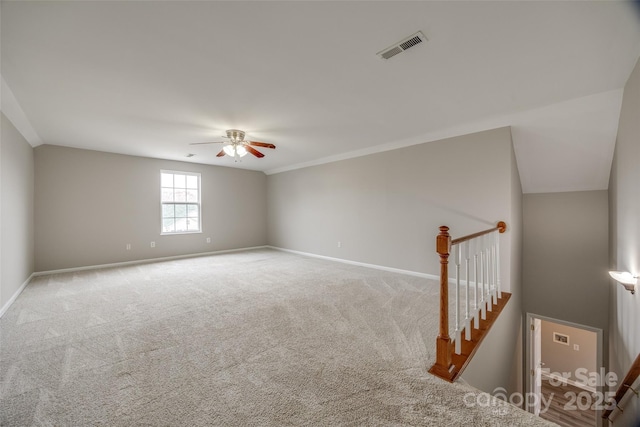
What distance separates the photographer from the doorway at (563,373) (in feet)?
15.7

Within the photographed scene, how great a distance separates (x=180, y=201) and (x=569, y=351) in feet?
32.0

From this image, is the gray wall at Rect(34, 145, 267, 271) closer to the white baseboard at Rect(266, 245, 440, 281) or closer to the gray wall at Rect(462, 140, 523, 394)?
the white baseboard at Rect(266, 245, 440, 281)

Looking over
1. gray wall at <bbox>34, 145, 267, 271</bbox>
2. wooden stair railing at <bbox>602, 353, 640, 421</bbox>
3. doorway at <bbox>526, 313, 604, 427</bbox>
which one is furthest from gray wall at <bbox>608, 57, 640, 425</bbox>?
gray wall at <bbox>34, 145, 267, 271</bbox>

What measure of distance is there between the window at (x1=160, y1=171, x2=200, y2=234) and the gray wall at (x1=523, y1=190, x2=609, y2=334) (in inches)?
282

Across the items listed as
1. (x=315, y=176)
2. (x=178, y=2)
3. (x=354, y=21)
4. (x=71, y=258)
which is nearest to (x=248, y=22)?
(x=178, y=2)

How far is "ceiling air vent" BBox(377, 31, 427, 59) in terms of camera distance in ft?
5.94

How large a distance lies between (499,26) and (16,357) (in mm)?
4428

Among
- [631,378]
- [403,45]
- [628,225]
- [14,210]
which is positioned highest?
[403,45]

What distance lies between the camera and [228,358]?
6.61ft

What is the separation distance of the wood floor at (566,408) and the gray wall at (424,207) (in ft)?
6.60

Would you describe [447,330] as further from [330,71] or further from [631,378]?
[330,71]

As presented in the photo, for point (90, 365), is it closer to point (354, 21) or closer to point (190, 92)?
point (190, 92)

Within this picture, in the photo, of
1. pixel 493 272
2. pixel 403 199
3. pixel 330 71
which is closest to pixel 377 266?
pixel 403 199

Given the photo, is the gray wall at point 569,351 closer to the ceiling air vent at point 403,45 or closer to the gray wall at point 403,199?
the gray wall at point 403,199
